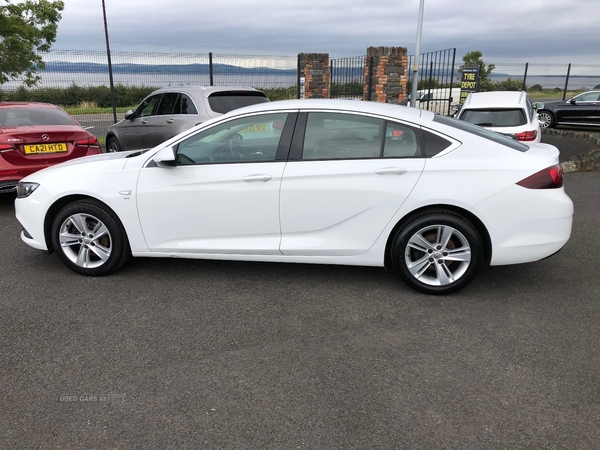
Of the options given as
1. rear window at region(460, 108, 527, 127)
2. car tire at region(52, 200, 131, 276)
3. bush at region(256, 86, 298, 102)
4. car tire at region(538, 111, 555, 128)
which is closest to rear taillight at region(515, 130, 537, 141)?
rear window at region(460, 108, 527, 127)

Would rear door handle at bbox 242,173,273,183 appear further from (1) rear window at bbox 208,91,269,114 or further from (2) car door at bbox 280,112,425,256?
(1) rear window at bbox 208,91,269,114

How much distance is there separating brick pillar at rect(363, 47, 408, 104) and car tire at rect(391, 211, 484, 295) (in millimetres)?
13097

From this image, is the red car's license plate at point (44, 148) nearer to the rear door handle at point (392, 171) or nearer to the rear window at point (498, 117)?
the rear door handle at point (392, 171)

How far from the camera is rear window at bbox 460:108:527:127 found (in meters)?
8.98

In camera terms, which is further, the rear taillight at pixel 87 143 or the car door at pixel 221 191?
the rear taillight at pixel 87 143

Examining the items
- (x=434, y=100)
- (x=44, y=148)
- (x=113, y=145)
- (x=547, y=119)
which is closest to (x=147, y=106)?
(x=113, y=145)

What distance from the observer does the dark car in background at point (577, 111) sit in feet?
55.5

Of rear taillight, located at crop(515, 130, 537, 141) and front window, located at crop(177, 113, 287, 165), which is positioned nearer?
front window, located at crop(177, 113, 287, 165)

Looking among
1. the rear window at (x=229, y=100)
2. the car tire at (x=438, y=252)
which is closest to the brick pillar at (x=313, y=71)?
the rear window at (x=229, y=100)

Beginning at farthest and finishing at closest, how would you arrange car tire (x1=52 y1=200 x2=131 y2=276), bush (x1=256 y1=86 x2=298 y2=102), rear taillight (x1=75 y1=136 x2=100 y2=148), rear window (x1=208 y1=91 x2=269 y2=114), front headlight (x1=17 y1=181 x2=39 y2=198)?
bush (x1=256 y1=86 x2=298 y2=102) → rear window (x1=208 y1=91 x2=269 y2=114) → rear taillight (x1=75 y1=136 x2=100 y2=148) → front headlight (x1=17 y1=181 x2=39 y2=198) → car tire (x1=52 y1=200 x2=131 y2=276)

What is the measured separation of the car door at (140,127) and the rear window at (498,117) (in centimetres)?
567

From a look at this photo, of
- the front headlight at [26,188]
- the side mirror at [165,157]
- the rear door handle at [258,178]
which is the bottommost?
the front headlight at [26,188]

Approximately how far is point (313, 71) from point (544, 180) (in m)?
13.1

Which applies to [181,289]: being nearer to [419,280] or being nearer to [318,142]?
[318,142]
